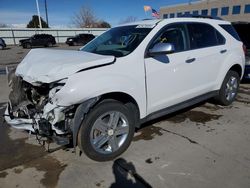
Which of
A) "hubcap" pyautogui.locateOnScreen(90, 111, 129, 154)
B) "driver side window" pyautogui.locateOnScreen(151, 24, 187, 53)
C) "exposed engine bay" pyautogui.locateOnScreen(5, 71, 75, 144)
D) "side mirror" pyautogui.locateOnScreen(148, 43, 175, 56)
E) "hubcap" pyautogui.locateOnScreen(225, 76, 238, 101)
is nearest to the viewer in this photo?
"exposed engine bay" pyautogui.locateOnScreen(5, 71, 75, 144)

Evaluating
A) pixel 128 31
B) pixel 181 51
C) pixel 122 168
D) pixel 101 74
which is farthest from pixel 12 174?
pixel 181 51

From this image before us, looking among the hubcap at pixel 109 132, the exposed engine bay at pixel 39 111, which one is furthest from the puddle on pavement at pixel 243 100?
the exposed engine bay at pixel 39 111

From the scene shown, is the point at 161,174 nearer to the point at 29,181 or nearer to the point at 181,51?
the point at 29,181

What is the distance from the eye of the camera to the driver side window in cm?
393

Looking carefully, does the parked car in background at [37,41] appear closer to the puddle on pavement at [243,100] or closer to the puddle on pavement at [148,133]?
the puddle on pavement at [243,100]

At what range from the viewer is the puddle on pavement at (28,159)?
3.06 m

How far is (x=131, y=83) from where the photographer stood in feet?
10.8

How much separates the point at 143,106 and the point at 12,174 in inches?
76.0

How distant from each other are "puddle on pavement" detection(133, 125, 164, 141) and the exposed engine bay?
1353 mm

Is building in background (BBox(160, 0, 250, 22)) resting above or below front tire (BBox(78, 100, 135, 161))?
above

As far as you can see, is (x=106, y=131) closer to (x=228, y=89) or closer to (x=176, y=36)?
(x=176, y=36)

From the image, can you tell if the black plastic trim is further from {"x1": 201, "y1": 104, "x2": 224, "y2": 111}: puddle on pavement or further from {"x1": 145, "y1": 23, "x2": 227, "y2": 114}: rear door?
{"x1": 201, "y1": 104, "x2": 224, "y2": 111}: puddle on pavement

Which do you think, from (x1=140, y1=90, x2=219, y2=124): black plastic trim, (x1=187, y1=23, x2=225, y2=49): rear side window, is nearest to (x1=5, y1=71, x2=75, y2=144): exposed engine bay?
(x1=140, y1=90, x2=219, y2=124): black plastic trim

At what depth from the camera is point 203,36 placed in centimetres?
450
